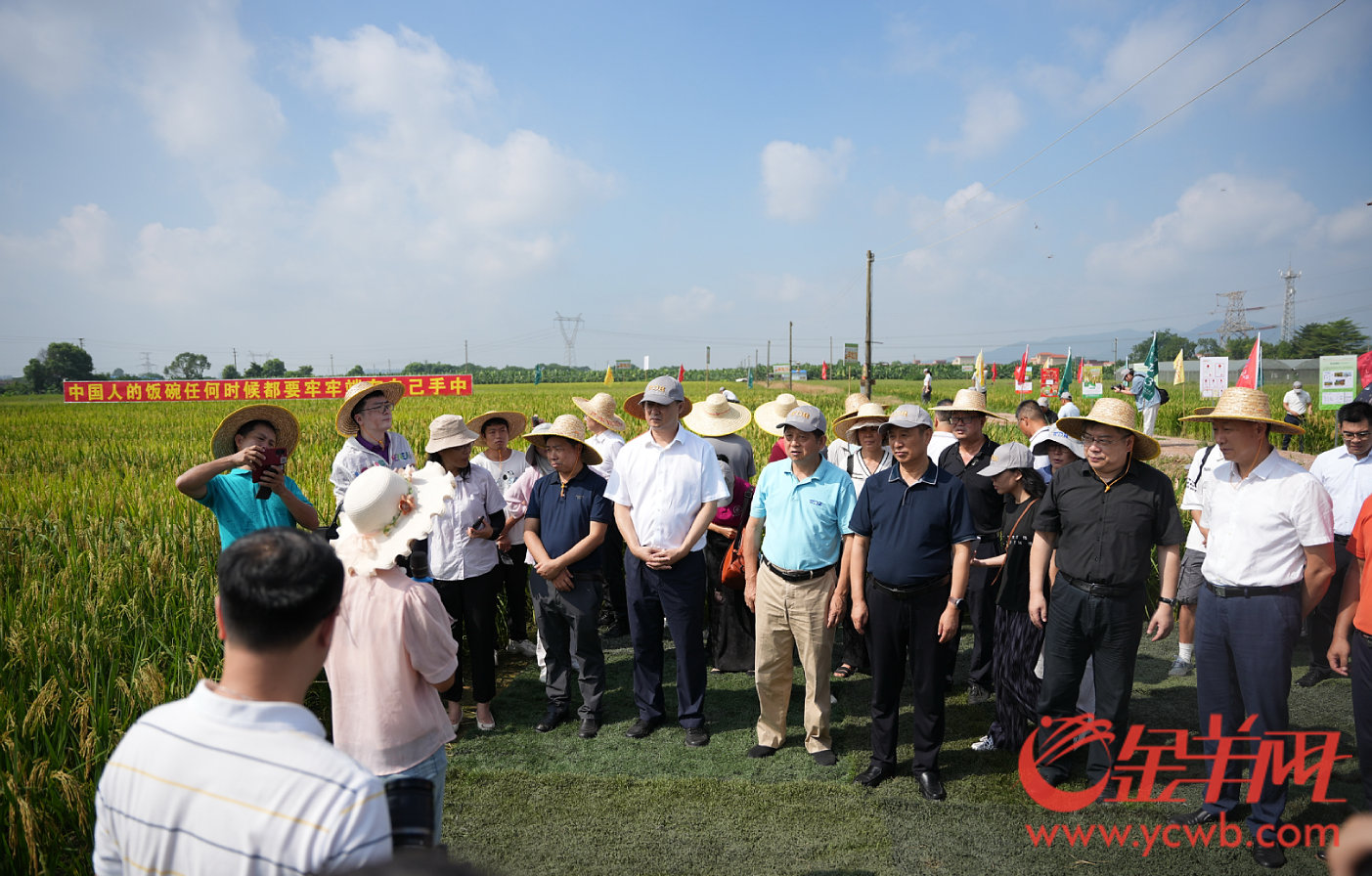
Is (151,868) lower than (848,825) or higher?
higher

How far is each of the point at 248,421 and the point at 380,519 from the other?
224cm

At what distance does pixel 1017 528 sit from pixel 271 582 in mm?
3997

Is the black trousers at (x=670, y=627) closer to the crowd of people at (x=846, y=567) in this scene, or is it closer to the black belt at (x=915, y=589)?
the crowd of people at (x=846, y=567)

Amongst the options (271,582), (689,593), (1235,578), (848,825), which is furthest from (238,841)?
(1235,578)

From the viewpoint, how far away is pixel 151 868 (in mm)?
1184

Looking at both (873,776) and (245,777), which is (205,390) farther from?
(245,777)

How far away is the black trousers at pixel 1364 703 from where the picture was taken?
117 inches

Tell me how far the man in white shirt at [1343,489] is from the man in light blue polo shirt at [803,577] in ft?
12.1

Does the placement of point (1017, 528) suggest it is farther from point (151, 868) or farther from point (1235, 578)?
point (151, 868)

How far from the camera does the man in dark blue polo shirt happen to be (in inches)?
174

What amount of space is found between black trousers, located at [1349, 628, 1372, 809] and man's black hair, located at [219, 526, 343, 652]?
3967 mm

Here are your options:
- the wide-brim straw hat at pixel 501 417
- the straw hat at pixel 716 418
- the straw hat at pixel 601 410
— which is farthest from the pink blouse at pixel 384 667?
the straw hat at pixel 601 410

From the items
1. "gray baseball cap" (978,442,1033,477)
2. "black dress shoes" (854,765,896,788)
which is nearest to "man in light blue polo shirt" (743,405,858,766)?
"black dress shoes" (854,765,896,788)

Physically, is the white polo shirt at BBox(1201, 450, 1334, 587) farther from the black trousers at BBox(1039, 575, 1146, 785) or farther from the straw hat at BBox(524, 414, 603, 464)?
the straw hat at BBox(524, 414, 603, 464)
